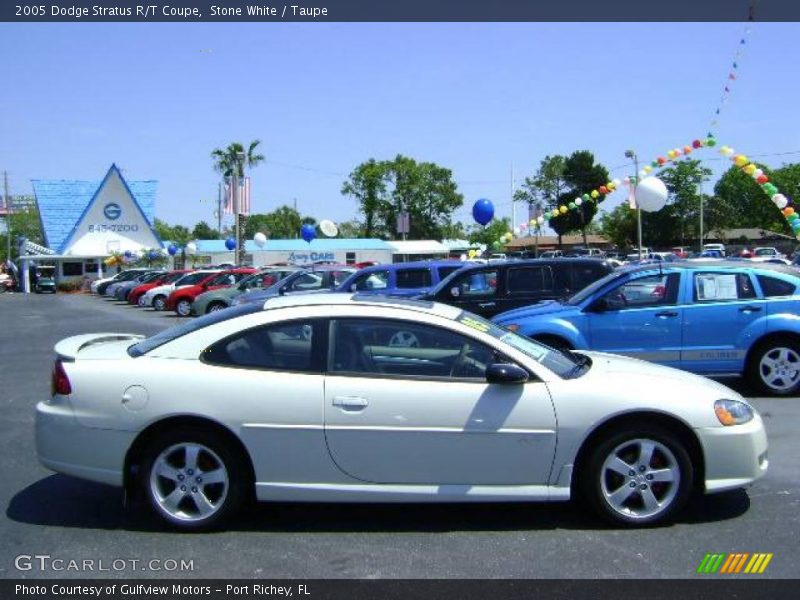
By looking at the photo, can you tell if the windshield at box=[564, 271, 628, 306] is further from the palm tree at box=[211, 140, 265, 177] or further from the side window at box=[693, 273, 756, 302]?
the palm tree at box=[211, 140, 265, 177]

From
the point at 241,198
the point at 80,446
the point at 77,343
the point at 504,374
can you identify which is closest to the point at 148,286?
the point at 241,198

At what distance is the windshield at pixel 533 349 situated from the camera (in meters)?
4.91

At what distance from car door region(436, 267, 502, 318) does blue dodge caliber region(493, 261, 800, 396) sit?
2713 mm

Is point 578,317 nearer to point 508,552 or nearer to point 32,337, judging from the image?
point 508,552

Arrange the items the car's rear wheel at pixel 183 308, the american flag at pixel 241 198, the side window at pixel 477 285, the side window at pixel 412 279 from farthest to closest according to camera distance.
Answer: the american flag at pixel 241 198, the car's rear wheel at pixel 183 308, the side window at pixel 412 279, the side window at pixel 477 285

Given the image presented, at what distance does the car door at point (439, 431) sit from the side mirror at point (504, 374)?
6 cm

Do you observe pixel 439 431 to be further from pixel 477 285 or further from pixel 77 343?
pixel 477 285

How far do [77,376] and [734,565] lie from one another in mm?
4051

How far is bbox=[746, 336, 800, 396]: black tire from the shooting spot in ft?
27.5

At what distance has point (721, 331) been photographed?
8398mm

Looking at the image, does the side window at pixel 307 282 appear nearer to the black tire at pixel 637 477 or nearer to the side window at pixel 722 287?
the side window at pixel 722 287

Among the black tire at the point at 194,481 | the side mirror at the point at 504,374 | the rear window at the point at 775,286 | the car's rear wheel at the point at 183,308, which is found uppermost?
the rear window at the point at 775,286

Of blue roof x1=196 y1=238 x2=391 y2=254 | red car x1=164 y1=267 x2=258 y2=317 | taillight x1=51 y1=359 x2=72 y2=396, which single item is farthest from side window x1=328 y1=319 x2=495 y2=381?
blue roof x1=196 y1=238 x2=391 y2=254

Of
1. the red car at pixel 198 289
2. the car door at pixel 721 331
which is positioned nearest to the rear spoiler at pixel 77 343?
the car door at pixel 721 331
